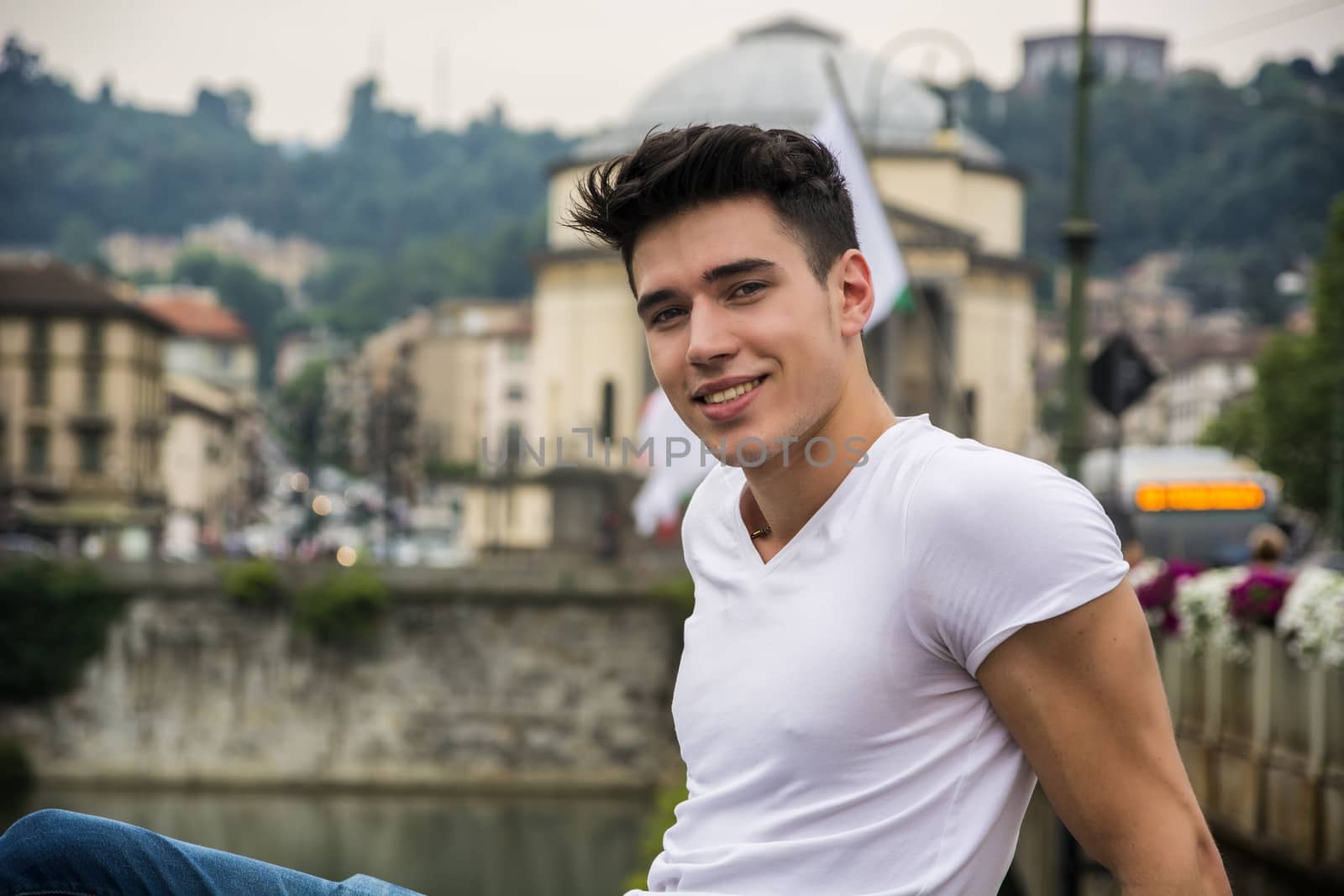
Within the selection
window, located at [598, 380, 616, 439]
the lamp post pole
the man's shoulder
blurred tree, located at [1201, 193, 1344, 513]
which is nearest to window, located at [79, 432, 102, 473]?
window, located at [598, 380, 616, 439]

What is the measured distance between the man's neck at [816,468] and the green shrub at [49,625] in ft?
119

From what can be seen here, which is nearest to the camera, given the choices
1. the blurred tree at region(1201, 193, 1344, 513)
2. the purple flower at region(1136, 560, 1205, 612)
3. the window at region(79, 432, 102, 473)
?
the purple flower at region(1136, 560, 1205, 612)

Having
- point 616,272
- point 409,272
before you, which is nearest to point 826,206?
point 616,272

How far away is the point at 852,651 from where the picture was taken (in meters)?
2.05

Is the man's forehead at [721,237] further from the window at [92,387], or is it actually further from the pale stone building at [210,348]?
the pale stone building at [210,348]

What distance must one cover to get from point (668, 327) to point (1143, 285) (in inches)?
5205

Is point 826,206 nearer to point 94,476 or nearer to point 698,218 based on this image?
point 698,218

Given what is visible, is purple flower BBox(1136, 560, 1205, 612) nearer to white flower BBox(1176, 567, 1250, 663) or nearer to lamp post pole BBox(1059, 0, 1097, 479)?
white flower BBox(1176, 567, 1250, 663)

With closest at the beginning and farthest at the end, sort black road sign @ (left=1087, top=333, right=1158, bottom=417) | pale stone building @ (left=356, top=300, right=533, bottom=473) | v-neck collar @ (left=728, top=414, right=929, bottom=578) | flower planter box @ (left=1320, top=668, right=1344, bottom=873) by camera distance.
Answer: v-neck collar @ (left=728, top=414, right=929, bottom=578) < flower planter box @ (left=1320, top=668, right=1344, bottom=873) < black road sign @ (left=1087, top=333, right=1158, bottom=417) < pale stone building @ (left=356, top=300, right=533, bottom=473)

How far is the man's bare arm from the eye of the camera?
6.22ft

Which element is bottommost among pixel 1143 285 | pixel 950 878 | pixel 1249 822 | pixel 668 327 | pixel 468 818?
pixel 468 818

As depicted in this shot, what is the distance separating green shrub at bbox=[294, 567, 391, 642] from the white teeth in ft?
115

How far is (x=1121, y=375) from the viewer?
11852 mm

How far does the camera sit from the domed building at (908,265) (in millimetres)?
52156
